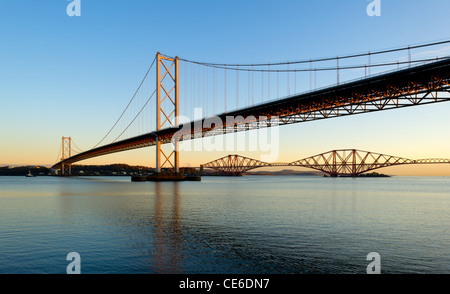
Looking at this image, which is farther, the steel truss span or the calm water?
the steel truss span

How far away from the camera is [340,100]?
3466 centimetres

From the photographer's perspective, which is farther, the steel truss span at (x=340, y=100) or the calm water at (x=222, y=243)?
the steel truss span at (x=340, y=100)

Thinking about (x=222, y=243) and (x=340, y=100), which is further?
→ (x=340, y=100)

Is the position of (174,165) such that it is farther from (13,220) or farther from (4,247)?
(4,247)

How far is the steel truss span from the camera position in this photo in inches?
1071

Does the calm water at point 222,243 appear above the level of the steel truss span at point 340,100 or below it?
below

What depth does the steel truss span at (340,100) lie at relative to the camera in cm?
2721

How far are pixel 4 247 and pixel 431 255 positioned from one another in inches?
527
